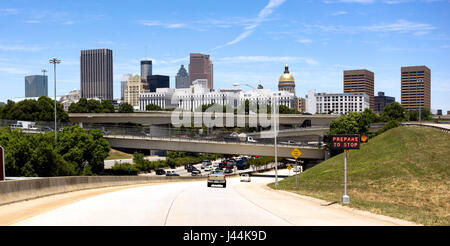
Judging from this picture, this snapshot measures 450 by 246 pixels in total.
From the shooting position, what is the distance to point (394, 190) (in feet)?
130

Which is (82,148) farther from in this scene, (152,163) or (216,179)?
(152,163)

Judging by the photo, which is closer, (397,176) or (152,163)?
(397,176)

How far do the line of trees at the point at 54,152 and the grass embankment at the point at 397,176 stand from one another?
115 feet

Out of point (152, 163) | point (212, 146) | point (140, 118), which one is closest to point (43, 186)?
point (212, 146)

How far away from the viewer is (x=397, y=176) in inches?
1761

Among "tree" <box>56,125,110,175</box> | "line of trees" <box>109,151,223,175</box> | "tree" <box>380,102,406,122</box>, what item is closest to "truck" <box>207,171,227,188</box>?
"tree" <box>56,125,110,175</box>

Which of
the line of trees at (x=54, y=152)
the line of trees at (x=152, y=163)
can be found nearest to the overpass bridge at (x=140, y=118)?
the line of trees at (x=152, y=163)

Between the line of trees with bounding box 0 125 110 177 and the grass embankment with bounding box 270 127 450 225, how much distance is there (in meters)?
35.1

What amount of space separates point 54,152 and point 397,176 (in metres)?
48.1
